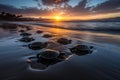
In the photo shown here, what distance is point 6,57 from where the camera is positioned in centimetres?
723

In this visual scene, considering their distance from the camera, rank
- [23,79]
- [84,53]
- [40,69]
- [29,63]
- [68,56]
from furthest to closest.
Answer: [84,53]
[68,56]
[29,63]
[40,69]
[23,79]

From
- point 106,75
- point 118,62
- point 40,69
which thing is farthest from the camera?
point 118,62

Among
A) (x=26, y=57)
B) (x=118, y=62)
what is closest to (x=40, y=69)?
(x=26, y=57)

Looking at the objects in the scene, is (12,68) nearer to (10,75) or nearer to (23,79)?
(10,75)

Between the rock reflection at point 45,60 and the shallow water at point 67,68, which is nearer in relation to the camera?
the shallow water at point 67,68

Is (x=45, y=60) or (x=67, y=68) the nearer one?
(x=67, y=68)

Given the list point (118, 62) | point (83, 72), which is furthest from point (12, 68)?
point (118, 62)

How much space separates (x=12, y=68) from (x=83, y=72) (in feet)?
9.83

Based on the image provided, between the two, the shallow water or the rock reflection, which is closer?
the shallow water

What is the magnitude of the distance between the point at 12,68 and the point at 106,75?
3867 millimetres

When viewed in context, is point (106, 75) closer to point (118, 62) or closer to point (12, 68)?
point (118, 62)

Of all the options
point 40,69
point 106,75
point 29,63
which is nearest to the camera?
point 106,75

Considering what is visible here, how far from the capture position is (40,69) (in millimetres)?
5785

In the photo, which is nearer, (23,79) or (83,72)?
(23,79)
